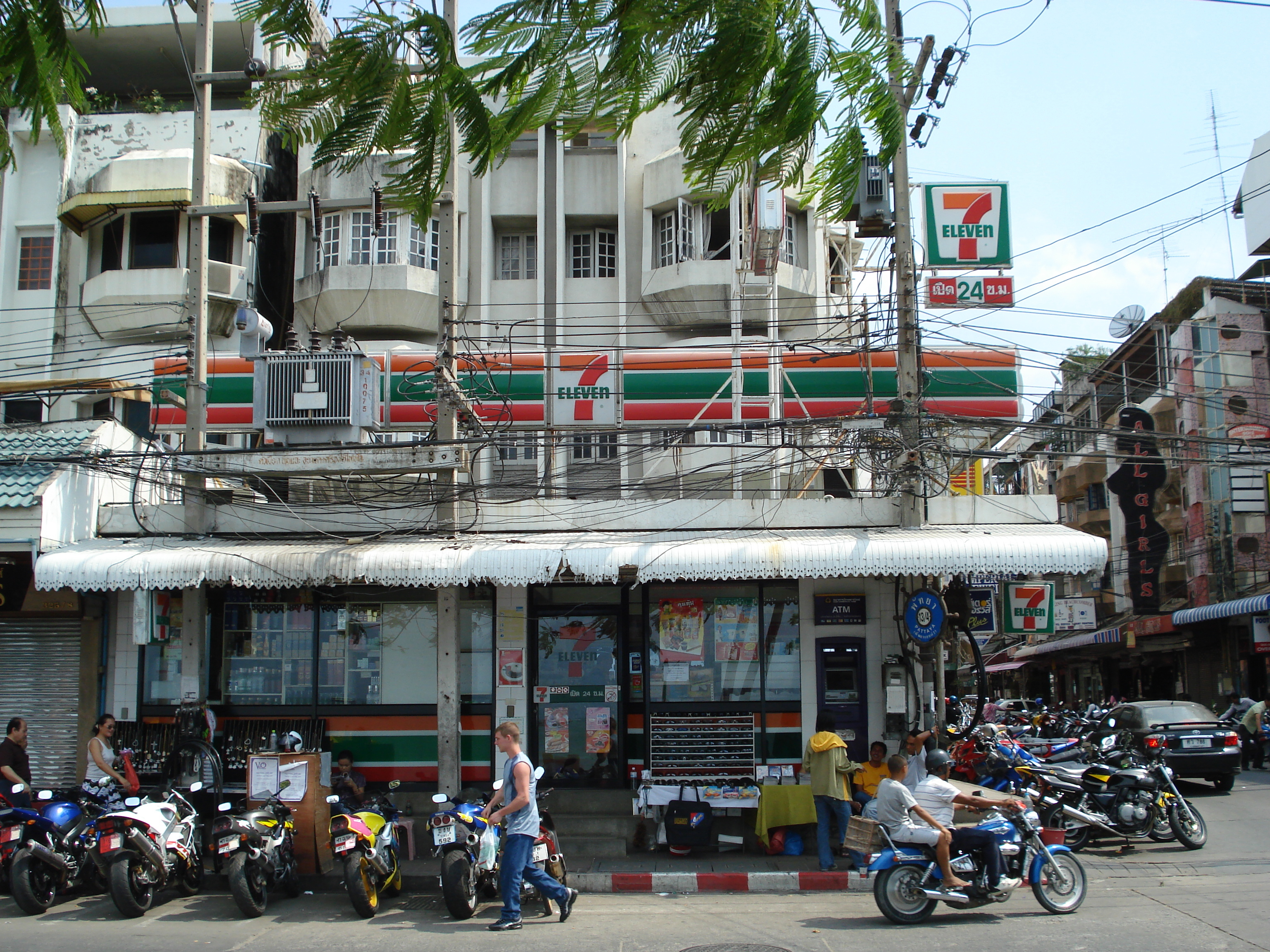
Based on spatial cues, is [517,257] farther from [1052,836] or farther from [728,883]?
[1052,836]

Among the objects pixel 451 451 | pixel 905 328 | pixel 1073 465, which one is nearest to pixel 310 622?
pixel 451 451

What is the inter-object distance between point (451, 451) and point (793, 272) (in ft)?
38.1

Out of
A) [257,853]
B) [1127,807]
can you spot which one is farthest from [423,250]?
[1127,807]

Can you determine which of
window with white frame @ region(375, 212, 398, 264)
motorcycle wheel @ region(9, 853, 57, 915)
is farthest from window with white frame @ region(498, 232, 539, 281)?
motorcycle wheel @ region(9, 853, 57, 915)

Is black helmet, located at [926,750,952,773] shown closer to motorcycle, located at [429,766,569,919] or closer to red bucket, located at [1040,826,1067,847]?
red bucket, located at [1040,826,1067,847]

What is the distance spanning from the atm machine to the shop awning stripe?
17.0 metres

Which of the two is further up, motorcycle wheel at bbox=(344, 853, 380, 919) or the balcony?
the balcony

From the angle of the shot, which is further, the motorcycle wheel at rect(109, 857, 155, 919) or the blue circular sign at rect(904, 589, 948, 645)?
the blue circular sign at rect(904, 589, 948, 645)

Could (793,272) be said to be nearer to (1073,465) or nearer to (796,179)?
(796,179)

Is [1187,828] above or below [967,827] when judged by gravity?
below

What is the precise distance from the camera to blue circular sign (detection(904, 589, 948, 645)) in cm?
1191

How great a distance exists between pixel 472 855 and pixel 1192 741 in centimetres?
1273

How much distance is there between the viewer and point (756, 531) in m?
A: 12.8

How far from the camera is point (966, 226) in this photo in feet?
45.4
